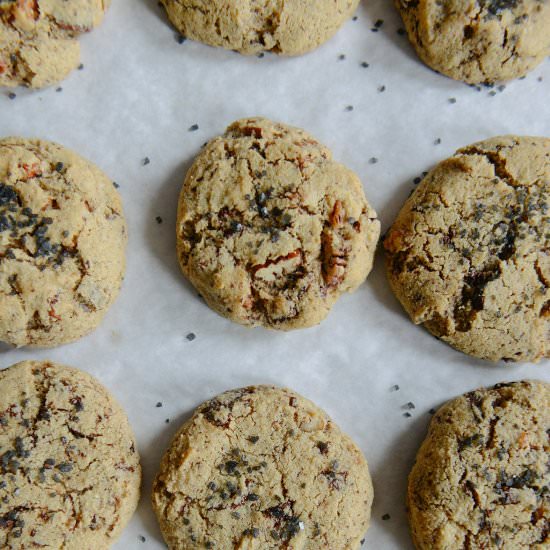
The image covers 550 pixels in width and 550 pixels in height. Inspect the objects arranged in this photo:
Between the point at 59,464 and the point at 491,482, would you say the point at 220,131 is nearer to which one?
the point at 59,464

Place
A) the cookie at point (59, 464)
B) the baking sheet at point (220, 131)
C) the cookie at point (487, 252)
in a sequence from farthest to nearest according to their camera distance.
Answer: the baking sheet at point (220, 131), the cookie at point (487, 252), the cookie at point (59, 464)

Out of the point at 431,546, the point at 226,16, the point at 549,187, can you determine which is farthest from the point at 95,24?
the point at 431,546

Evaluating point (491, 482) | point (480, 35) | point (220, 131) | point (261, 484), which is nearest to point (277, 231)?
point (220, 131)

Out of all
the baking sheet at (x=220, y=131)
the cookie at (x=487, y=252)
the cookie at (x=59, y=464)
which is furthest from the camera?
the baking sheet at (x=220, y=131)

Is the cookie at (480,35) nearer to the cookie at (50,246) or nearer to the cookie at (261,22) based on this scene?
the cookie at (261,22)

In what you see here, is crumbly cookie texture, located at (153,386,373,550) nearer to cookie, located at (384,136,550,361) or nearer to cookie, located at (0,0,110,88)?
cookie, located at (384,136,550,361)

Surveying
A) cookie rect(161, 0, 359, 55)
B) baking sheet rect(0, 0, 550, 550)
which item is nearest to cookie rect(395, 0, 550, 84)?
Answer: baking sheet rect(0, 0, 550, 550)

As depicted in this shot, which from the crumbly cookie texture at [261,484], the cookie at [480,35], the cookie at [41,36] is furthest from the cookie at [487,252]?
the cookie at [41,36]

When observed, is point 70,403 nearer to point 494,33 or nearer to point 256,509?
point 256,509
